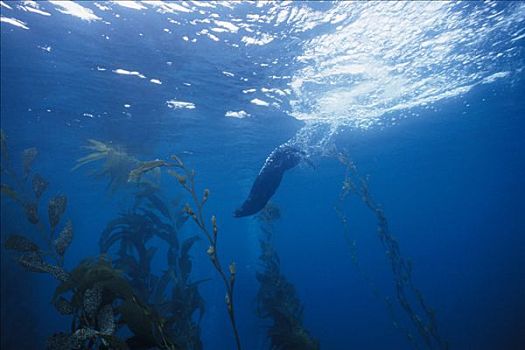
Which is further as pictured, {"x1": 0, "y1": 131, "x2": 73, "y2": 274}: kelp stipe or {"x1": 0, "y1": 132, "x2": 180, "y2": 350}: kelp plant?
{"x1": 0, "y1": 131, "x2": 73, "y2": 274}: kelp stipe

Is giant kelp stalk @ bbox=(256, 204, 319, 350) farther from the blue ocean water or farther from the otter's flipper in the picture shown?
the otter's flipper

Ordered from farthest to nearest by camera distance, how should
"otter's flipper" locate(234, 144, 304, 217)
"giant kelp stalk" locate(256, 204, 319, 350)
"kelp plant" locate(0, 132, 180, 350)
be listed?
1. "giant kelp stalk" locate(256, 204, 319, 350)
2. "otter's flipper" locate(234, 144, 304, 217)
3. "kelp plant" locate(0, 132, 180, 350)

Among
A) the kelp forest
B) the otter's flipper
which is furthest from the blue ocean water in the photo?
the otter's flipper

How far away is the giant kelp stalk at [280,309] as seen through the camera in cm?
811

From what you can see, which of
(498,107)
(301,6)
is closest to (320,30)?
(301,6)

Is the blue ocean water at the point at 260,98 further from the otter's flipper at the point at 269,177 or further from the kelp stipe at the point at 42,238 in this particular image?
the otter's flipper at the point at 269,177

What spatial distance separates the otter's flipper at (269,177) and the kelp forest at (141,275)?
1809 mm

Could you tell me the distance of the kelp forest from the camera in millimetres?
3021

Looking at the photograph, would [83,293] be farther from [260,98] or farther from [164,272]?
[260,98]

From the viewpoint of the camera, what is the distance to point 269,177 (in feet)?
25.6

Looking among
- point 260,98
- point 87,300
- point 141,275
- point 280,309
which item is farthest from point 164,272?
point 260,98

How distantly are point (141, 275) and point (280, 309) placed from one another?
4076 mm

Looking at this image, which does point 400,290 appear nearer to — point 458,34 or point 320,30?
point 320,30

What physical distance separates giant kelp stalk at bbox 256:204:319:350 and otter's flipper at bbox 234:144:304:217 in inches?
122
